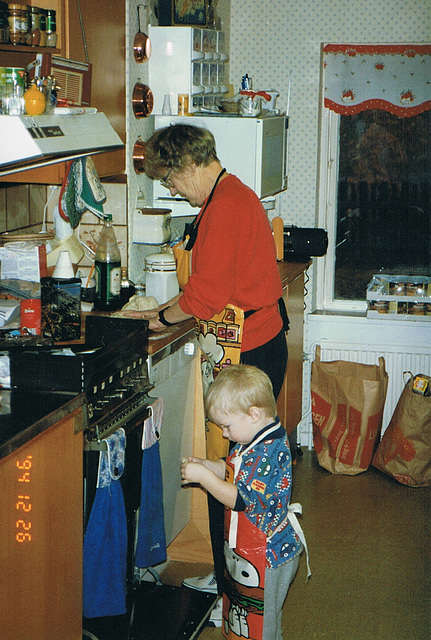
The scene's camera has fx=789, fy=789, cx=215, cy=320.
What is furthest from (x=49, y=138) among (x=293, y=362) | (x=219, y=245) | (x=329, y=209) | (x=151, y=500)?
(x=329, y=209)

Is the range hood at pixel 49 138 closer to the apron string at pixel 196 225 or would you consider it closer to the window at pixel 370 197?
the apron string at pixel 196 225

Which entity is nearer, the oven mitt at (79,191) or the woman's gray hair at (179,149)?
the woman's gray hair at (179,149)

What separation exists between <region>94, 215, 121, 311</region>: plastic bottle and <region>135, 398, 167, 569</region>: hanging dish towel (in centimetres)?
44

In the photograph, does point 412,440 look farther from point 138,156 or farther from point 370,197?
point 138,156

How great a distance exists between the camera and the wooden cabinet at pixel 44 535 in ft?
5.35

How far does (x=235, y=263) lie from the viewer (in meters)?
2.30

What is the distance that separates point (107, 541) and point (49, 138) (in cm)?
103

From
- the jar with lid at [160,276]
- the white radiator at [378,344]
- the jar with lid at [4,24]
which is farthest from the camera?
the white radiator at [378,344]

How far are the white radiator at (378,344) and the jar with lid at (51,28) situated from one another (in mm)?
2230

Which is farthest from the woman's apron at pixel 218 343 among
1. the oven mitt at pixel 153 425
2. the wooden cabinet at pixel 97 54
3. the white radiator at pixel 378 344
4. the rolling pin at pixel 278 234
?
the white radiator at pixel 378 344

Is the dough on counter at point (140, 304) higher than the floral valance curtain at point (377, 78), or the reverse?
the floral valance curtain at point (377, 78)

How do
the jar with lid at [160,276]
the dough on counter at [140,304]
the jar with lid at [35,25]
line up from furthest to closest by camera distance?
the jar with lid at [160,276]
the dough on counter at [140,304]
the jar with lid at [35,25]

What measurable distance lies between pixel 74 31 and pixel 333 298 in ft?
7.50

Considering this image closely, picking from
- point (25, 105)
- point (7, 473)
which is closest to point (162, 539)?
point (7, 473)
